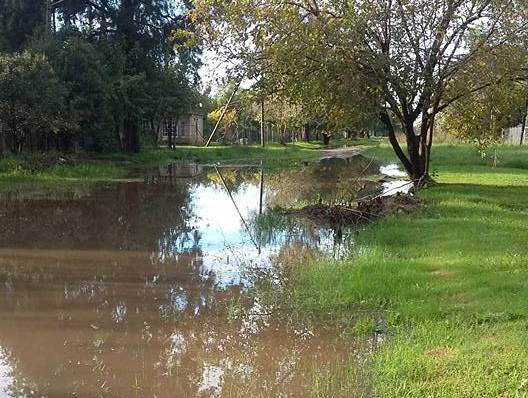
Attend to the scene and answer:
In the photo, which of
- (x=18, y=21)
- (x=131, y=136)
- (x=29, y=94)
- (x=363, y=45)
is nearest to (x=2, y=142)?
(x=29, y=94)

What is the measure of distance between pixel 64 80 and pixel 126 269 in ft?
71.3

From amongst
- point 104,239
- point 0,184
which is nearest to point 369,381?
point 104,239

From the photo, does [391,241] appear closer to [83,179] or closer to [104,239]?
[104,239]

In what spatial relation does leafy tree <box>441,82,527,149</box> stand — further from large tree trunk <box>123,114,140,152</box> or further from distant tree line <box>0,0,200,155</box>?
large tree trunk <box>123,114,140,152</box>

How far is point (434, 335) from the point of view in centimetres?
600

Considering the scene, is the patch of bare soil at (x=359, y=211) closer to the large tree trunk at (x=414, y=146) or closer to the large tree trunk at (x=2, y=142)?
the large tree trunk at (x=414, y=146)

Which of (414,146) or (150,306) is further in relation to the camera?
(414,146)

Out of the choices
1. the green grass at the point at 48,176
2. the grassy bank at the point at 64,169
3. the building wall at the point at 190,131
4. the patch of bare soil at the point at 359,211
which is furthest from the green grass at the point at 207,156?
the patch of bare soil at the point at 359,211

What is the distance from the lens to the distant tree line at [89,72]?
24.8 m

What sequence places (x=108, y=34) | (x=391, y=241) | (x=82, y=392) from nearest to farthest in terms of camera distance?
(x=82, y=392), (x=391, y=241), (x=108, y=34)

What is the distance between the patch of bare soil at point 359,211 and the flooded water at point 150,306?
0.65 m

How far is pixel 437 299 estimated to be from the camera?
723cm

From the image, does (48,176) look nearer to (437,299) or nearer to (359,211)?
(359,211)

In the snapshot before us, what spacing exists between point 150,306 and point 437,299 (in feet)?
11.8
